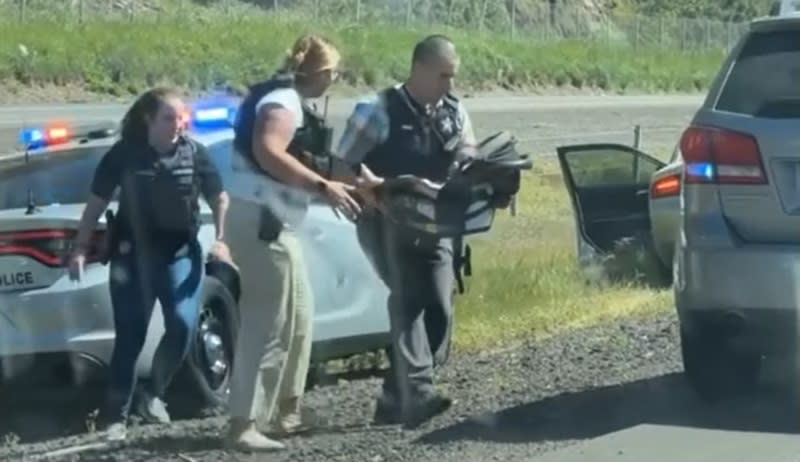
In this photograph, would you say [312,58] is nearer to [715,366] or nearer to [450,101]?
[450,101]

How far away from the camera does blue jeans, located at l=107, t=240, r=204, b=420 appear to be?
850 cm

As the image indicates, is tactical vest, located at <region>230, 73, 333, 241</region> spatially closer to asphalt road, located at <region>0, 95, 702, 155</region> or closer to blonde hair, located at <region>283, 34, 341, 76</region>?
blonde hair, located at <region>283, 34, 341, 76</region>

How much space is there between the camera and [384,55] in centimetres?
4459

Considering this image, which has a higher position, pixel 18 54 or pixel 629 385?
pixel 629 385

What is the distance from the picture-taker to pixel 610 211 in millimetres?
15477

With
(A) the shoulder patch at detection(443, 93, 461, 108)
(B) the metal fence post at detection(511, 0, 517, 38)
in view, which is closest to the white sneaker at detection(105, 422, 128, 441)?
(A) the shoulder patch at detection(443, 93, 461, 108)

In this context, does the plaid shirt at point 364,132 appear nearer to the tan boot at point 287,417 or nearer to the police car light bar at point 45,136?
the tan boot at point 287,417

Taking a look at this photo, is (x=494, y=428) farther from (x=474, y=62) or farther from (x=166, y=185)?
(x=474, y=62)

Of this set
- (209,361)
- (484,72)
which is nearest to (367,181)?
(209,361)

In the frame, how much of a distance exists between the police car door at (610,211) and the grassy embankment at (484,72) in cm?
32

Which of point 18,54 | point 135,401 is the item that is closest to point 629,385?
point 135,401

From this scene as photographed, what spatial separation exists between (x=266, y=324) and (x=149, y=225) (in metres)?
0.97

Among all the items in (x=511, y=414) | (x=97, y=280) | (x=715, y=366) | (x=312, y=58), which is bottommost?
(x=511, y=414)

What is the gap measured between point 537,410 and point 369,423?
733 mm
